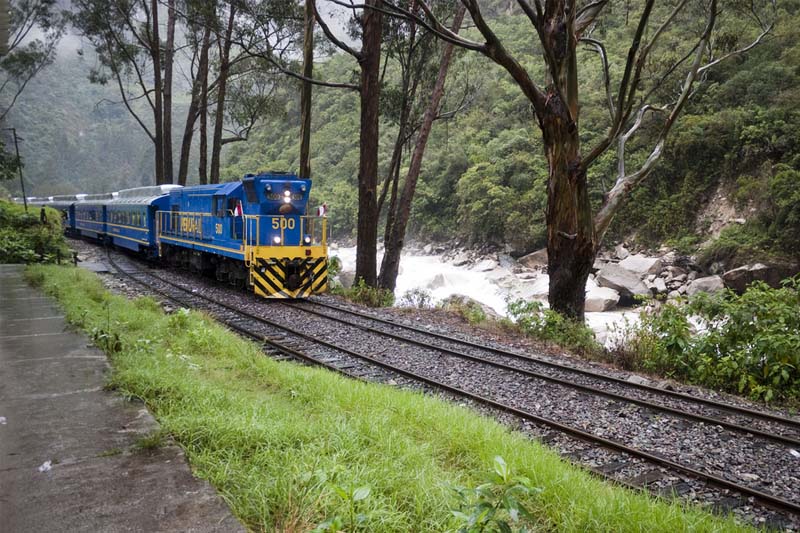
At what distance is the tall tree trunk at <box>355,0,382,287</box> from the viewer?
1493cm

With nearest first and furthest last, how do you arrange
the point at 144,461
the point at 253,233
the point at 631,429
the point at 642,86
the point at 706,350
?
the point at 144,461 < the point at 631,429 < the point at 706,350 < the point at 253,233 < the point at 642,86

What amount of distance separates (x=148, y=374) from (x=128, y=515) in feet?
7.50

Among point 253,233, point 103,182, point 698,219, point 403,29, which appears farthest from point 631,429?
point 103,182

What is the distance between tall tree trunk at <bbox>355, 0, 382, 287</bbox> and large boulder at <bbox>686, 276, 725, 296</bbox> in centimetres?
1138

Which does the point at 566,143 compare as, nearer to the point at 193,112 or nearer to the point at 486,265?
the point at 486,265

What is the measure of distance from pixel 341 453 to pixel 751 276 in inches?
787

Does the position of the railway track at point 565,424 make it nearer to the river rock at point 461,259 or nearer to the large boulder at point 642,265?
the large boulder at point 642,265

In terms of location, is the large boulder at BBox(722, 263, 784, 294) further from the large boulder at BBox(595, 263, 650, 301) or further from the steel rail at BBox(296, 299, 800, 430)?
the steel rail at BBox(296, 299, 800, 430)

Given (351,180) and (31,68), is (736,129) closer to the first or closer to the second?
(351,180)

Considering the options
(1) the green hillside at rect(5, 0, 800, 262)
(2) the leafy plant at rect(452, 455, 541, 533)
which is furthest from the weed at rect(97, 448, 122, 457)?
(1) the green hillside at rect(5, 0, 800, 262)

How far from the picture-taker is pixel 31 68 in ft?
120

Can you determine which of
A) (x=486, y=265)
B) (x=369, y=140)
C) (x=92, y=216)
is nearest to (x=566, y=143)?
(x=369, y=140)

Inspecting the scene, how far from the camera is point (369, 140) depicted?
15227mm

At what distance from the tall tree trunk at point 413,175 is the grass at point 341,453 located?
11.8m
